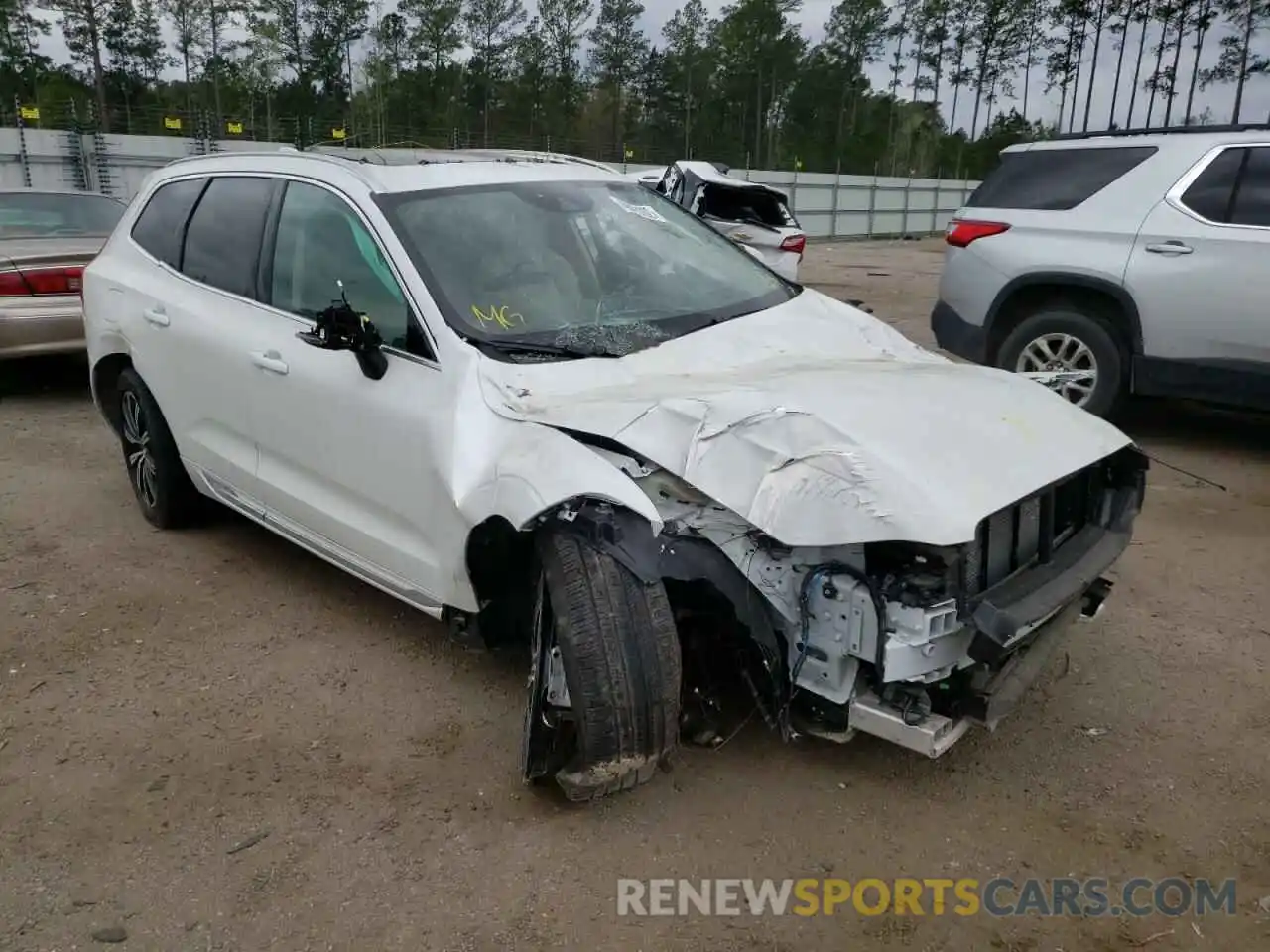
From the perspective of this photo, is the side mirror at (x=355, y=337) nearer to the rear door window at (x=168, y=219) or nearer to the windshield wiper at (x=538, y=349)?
the windshield wiper at (x=538, y=349)

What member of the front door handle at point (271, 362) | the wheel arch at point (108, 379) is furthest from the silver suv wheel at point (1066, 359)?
the wheel arch at point (108, 379)

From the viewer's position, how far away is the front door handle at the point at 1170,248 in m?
5.93

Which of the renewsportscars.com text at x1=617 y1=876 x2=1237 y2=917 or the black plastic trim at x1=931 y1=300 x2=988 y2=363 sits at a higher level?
the black plastic trim at x1=931 y1=300 x2=988 y2=363

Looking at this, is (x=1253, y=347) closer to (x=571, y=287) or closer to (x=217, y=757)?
(x=571, y=287)

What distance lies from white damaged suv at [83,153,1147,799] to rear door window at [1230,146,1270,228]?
→ 3.08m

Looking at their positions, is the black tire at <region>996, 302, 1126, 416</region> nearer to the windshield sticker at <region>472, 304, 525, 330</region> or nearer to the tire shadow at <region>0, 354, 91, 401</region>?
the windshield sticker at <region>472, 304, 525, 330</region>

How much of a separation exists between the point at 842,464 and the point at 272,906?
175 centimetres

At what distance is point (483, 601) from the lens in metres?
3.07

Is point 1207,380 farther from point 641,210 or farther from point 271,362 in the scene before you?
point 271,362

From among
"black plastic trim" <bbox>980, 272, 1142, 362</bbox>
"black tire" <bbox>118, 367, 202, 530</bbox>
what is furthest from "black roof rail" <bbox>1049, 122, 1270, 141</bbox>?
"black tire" <bbox>118, 367, 202, 530</bbox>

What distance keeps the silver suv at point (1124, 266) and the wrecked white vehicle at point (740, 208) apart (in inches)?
179

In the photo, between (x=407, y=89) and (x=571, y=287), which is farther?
(x=407, y=89)

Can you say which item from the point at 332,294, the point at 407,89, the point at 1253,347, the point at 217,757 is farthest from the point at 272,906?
the point at 407,89

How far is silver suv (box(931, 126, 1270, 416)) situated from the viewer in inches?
228
